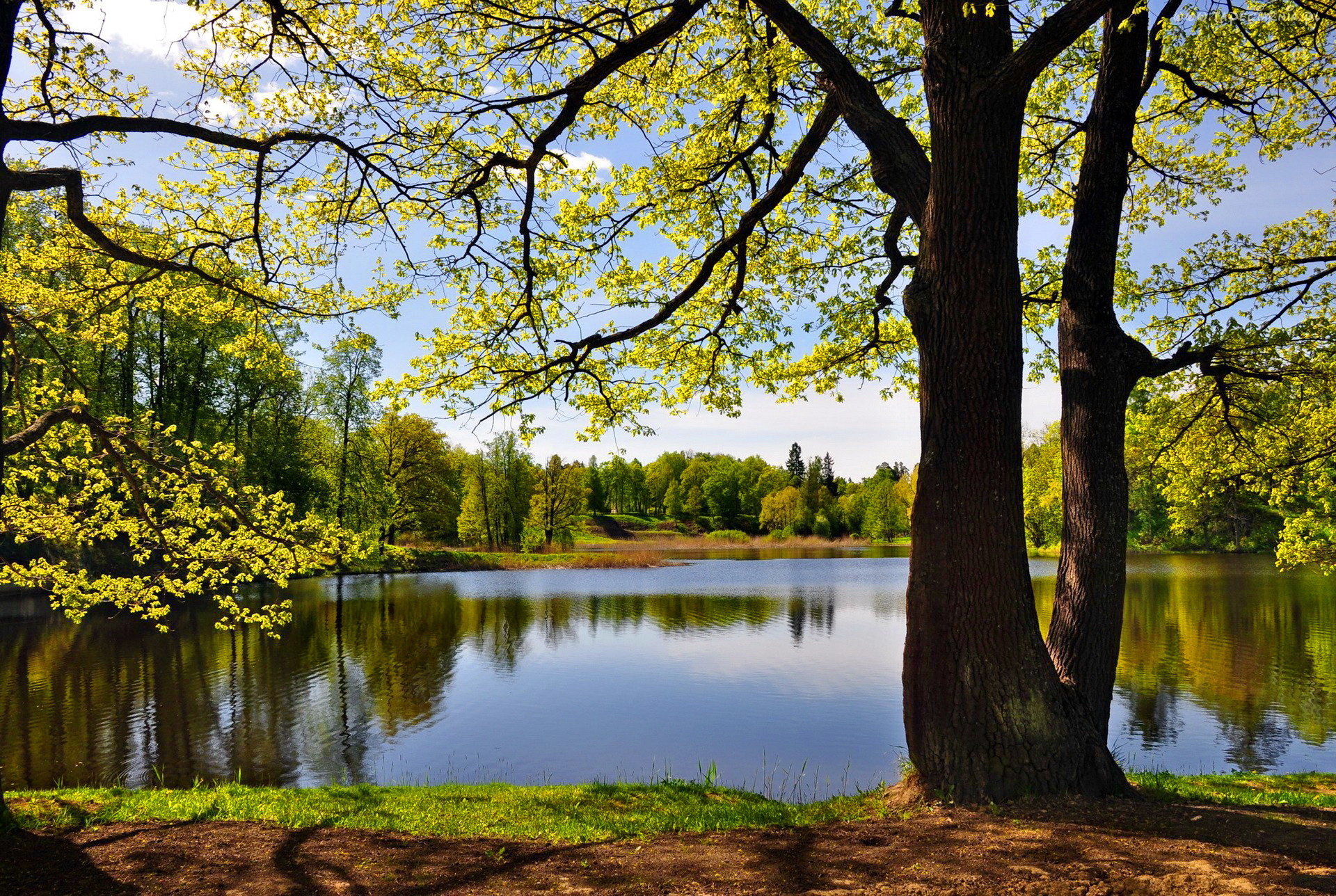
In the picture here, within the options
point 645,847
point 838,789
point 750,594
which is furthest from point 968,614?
point 750,594

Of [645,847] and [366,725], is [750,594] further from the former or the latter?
[645,847]

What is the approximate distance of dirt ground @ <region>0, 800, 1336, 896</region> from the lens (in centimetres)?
379

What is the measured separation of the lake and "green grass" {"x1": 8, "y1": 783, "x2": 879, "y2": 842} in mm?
1601

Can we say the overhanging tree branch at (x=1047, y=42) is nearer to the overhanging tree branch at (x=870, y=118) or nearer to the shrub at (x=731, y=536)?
the overhanging tree branch at (x=870, y=118)

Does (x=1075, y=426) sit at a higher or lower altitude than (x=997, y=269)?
lower

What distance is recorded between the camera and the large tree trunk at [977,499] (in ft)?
16.3

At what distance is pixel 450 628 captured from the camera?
22.1 meters

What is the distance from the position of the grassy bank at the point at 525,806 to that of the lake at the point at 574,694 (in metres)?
1.67

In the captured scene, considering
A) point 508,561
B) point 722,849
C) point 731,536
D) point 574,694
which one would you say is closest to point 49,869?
point 722,849

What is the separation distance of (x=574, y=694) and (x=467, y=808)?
7890 millimetres

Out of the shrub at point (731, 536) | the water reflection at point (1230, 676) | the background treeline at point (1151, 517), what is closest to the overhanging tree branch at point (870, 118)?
the water reflection at point (1230, 676)

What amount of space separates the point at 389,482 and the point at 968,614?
1480 inches

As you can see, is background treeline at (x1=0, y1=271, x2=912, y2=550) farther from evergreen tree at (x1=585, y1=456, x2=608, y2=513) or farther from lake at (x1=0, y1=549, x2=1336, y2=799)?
evergreen tree at (x1=585, y1=456, x2=608, y2=513)

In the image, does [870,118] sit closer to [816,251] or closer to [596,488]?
[816,251]
